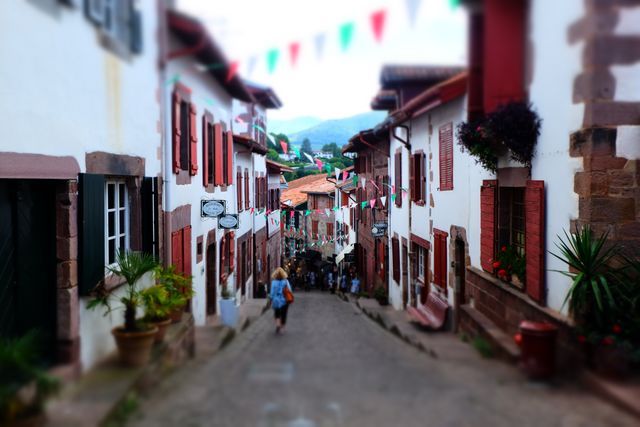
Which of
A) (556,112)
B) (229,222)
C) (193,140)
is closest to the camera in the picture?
(556,112)

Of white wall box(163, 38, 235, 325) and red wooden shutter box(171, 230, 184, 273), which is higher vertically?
white wall box(163, 38, 235, 325)

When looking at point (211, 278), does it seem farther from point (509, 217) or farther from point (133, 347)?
point (133, 347)

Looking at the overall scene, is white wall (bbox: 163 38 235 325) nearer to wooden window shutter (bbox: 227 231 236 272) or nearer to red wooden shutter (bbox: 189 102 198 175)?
red wooden shutter (bbox: 189 102 198 175)

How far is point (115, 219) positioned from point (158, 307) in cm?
129

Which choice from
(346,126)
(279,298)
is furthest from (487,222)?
(346,126)

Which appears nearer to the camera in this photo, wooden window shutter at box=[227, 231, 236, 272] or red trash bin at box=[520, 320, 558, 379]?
red trash bin at box=[520, 320, 558, 379]

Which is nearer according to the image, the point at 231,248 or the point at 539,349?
the point at 539,349

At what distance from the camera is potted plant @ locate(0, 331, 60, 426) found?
3.96 meters

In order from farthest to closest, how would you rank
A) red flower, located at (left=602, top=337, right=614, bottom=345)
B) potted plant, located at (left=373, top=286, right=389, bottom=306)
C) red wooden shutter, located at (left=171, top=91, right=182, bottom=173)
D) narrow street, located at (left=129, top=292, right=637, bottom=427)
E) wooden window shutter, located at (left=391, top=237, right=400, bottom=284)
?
potted plant, located at (left=373, top=286, right=389, bottom=306) < wooden window shutter, located at (left=391, top=237, right=400, bottom=284) < red wooden shutter, located at (left=171, top=91, right=182, bottom=173) < red flower, located at (left=602, top=337, right=614, bottom=345) < narrow street, located at (left=129, top=292, right=637, bottom=427)

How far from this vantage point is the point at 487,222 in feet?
29.5

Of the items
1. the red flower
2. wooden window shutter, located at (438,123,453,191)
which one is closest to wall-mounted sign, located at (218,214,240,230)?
wooden window shutter, located at (438,123,453,191)

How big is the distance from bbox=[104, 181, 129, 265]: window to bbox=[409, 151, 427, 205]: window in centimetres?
700

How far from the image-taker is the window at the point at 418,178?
43.4ft

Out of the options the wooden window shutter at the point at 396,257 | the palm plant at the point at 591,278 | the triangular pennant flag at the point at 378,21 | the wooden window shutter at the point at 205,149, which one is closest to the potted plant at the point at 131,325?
the triangular pennant flag at the point at 378,21
